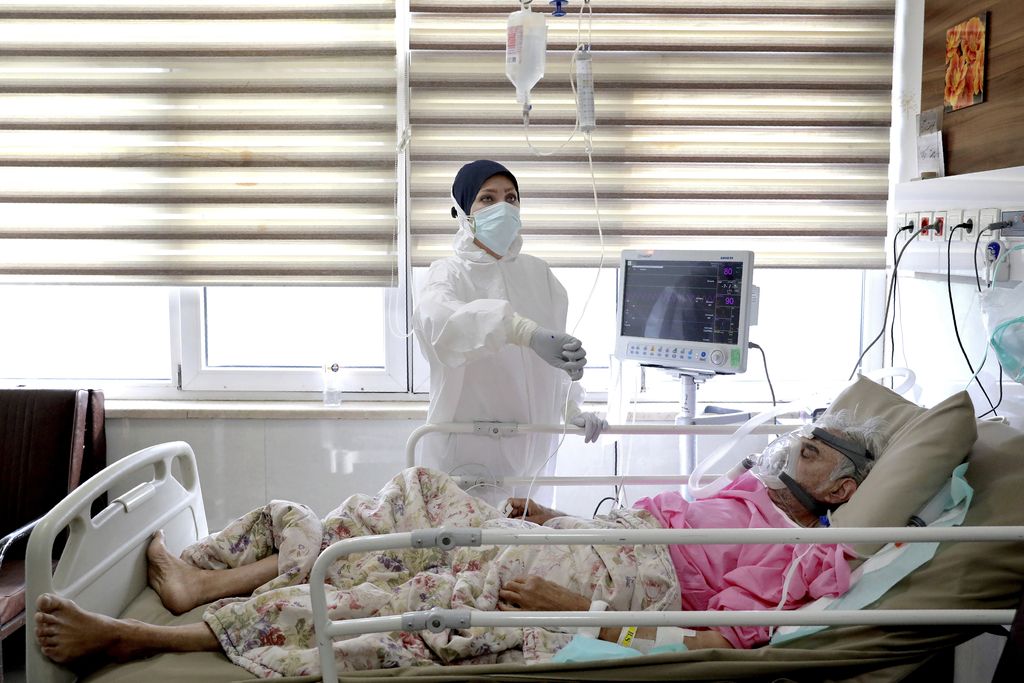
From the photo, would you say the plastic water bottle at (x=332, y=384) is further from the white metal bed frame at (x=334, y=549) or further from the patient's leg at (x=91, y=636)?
the patient's leg at (x=91, y=636)

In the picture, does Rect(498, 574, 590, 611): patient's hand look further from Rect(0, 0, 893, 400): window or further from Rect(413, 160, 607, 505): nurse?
Rect(0, 0, 893, 400): window

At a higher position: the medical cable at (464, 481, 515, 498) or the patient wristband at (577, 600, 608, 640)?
the medical cable at (464, 481, 515, 498)

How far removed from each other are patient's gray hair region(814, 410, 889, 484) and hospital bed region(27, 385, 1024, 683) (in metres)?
0.25

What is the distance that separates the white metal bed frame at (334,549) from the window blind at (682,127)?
4.85 ft

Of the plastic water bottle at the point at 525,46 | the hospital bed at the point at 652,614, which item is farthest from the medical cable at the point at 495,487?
the plastic water bottle at the point at 525,46

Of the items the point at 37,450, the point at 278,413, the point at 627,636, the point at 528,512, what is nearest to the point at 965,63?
the point at 528,512

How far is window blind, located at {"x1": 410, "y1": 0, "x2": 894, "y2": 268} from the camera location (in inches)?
126

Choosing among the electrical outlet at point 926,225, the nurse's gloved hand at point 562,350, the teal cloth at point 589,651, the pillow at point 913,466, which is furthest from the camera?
the electrical outlet at point 926,225

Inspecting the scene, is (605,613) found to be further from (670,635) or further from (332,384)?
(332,384)

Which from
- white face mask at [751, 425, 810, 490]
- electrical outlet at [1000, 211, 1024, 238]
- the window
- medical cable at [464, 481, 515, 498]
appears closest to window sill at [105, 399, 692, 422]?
the window

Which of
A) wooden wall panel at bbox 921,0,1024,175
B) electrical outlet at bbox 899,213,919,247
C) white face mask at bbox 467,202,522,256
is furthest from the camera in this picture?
electrical outlet at bbox 899,213,919,247

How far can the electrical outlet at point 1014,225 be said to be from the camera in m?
2.10

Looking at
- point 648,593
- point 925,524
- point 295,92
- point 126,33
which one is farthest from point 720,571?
point 126,33

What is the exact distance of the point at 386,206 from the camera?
3244 millimetres
